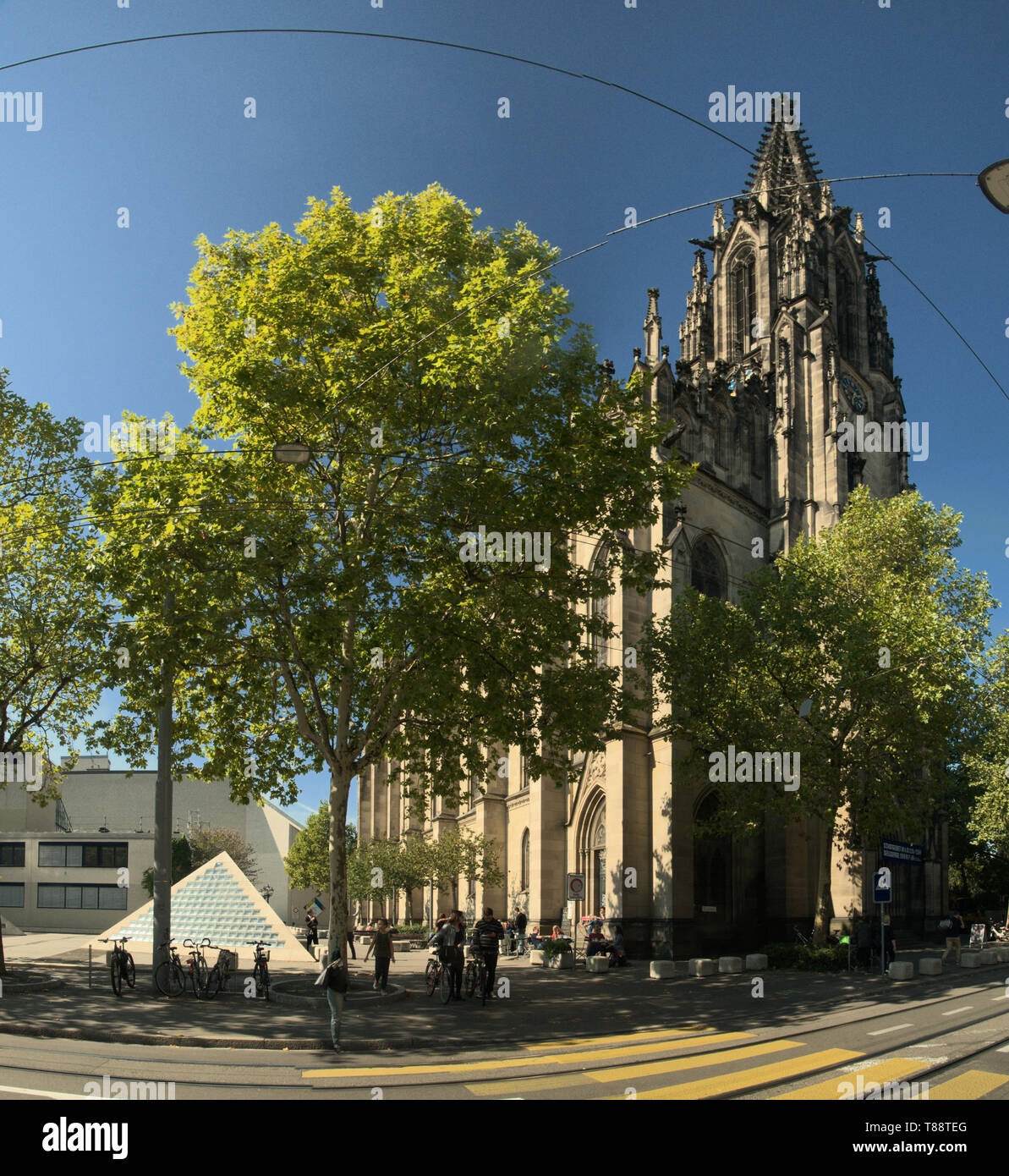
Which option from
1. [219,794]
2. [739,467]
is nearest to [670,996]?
[739,467]

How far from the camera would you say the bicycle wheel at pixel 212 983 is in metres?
17.5

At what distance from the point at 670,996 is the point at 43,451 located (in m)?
19.0

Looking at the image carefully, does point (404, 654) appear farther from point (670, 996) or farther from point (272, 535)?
point (670, 996)

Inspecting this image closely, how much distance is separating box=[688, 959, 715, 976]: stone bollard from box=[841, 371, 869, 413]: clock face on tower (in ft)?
95.6

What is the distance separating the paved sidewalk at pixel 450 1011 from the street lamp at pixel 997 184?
1153 cm

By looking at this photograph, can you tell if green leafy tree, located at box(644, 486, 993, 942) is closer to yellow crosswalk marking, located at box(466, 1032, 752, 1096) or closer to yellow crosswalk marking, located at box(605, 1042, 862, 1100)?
yellow crosswalk marking, located at box(605, 1042, 862, 1100)

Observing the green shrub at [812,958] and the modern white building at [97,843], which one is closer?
the green shrub at [812,958]

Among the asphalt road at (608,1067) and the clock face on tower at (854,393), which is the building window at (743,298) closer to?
the clock face on tower at (854,393)

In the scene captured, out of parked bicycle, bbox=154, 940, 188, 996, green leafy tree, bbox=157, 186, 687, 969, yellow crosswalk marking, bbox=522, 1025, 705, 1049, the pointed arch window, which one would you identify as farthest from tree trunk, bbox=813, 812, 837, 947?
the pointed arch window

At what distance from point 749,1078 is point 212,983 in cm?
1145

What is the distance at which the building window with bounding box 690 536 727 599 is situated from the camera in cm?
3509

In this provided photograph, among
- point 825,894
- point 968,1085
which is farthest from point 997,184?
point 825,894

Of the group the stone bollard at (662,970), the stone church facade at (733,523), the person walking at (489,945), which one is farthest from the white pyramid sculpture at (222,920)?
the stone bollard at (662,970)

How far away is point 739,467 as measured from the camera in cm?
3909
